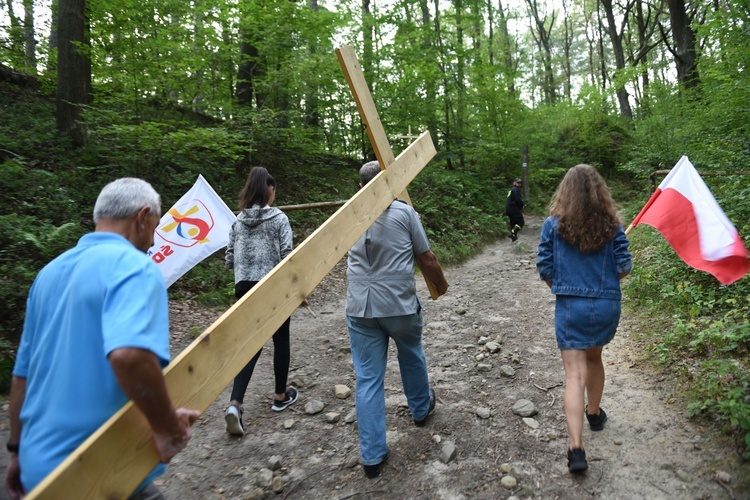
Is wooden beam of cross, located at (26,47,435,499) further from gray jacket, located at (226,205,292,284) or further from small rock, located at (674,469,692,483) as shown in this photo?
small rock, located at (674,469,692,483)

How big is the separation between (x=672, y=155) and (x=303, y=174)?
9.60 metres

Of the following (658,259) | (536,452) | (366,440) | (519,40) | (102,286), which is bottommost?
(536,452)

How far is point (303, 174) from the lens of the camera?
11.9 m

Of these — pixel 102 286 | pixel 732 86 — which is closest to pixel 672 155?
pixel 732 86

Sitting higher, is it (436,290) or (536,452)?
(436,290)

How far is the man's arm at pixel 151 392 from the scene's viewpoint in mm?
1341

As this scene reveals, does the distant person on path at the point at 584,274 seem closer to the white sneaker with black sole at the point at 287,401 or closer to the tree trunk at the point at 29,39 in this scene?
the white sneaker with black sole at the point at 287,401

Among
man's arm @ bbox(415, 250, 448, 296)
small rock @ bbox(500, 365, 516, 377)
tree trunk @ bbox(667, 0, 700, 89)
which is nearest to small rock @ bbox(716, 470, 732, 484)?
small rock @ bbox(500, 365, 516, 377)

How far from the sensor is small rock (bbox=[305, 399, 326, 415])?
409 cm

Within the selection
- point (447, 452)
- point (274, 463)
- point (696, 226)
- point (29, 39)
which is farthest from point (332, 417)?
point (29, 39)

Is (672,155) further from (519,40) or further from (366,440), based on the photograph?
(519,40)

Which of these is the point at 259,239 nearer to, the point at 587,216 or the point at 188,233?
the point at 188,233

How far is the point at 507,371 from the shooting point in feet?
15.0

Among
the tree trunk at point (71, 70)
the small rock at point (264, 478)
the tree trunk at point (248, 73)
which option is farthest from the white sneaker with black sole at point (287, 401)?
the tree trunk at point (248, 73)
